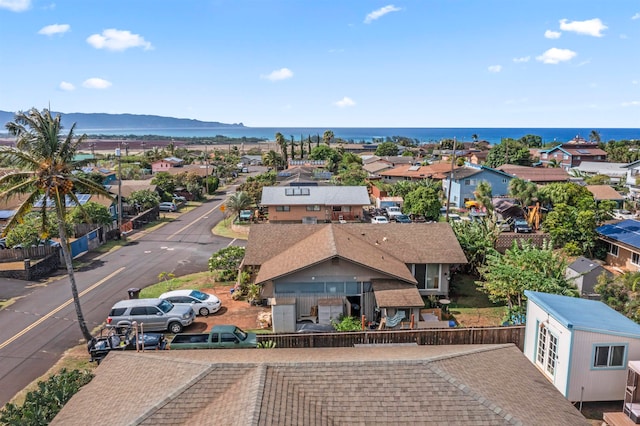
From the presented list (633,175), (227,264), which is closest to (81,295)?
(227,264)

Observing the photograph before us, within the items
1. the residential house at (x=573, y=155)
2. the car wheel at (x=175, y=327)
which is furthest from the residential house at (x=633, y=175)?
the car wheel at (x=175, y=327)

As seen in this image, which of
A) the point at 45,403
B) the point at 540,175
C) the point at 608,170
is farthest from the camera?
the point at 608,170

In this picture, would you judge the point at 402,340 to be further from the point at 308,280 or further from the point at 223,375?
the point at 223,375

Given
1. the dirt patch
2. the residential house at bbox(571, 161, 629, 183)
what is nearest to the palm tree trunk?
the dirt patch

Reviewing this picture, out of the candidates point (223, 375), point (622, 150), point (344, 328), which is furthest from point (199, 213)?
point (622, 150)

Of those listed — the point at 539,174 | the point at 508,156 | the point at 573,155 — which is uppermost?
the point at 573,155

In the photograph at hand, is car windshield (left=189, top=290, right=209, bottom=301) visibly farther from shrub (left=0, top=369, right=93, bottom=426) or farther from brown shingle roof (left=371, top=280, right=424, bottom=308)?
shrub (left=0, top=369, right=93, bottom=426)

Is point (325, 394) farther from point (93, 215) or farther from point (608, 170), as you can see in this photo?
point (608, 170)
